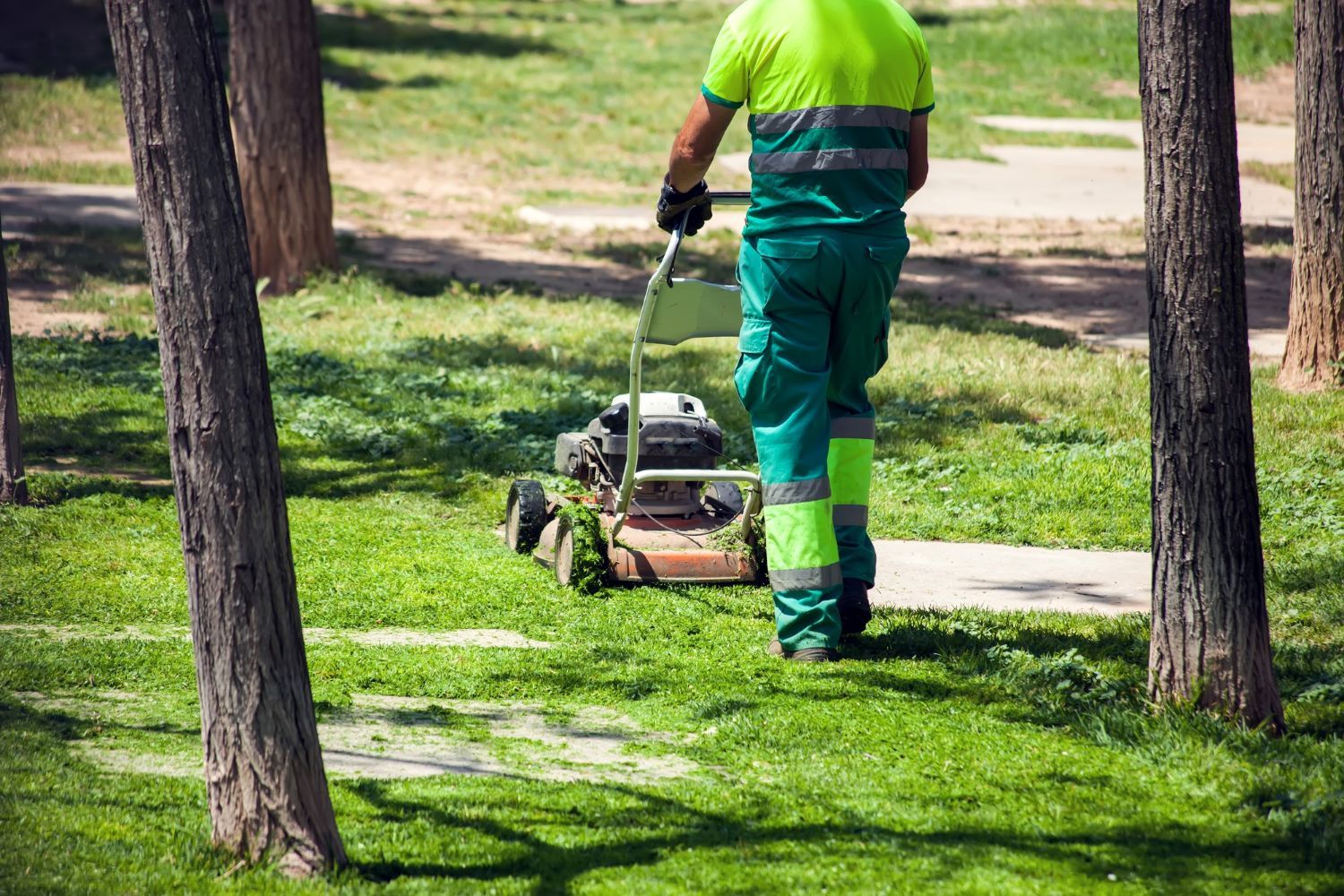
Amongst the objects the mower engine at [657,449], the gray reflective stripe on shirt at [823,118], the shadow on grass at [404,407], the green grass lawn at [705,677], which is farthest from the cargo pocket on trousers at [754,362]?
the shadow on grass at [404,407]

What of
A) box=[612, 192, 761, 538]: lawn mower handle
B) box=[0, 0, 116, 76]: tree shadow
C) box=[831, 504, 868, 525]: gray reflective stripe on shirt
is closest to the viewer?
box=[831, 504, 868, 525]: gray reflective stripe on shirt

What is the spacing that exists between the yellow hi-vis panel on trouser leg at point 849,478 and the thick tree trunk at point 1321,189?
15.9ft

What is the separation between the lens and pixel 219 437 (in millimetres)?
3328

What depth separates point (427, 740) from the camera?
14.6 ft

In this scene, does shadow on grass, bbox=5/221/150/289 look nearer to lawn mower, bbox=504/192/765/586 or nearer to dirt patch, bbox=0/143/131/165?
dirt patch, bbox=0/143/131/165

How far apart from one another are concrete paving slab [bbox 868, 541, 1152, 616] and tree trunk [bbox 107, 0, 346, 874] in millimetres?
3182

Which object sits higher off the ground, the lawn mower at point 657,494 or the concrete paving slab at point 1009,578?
the lawn mower at point 657,494

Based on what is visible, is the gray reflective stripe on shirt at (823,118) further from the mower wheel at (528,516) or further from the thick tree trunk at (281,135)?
the thick tree trunk at (281,135)

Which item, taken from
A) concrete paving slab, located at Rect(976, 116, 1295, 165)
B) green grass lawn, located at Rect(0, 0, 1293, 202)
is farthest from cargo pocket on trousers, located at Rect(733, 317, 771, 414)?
concrete paving slab, located at Rect(976, 116, 1295, 165)

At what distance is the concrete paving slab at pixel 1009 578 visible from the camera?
20.0 ft

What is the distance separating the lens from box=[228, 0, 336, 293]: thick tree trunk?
488 inches

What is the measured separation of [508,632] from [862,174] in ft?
7.45

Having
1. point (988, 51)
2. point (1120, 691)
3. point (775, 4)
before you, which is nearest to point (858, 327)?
point (775, 4)

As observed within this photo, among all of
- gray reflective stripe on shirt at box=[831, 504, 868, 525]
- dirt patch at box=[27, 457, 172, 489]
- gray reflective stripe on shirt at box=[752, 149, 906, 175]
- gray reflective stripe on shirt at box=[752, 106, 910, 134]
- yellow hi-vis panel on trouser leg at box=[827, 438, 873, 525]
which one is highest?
gray reflective stripe on shirt at box=[752, 106, 910, 134]
